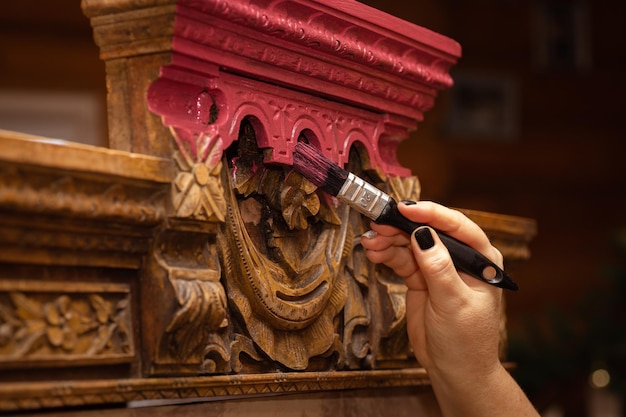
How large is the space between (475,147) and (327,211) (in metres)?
2.64

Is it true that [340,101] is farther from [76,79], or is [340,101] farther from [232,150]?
[76,79]

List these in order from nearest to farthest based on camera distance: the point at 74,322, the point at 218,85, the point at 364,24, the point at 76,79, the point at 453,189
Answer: the point at 74,322
the point at 218,85
the point at 364,24
the point at 76,79
the point at 453,189

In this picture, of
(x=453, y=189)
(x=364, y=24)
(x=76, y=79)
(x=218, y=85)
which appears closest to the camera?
(x=218, y=85)

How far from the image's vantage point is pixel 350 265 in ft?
3.53

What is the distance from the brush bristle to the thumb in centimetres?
10

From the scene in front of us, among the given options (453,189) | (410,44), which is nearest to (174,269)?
(410,44)

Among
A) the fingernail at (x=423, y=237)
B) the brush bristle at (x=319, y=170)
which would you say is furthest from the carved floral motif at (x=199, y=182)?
the fingernail at (x=423, y=237)

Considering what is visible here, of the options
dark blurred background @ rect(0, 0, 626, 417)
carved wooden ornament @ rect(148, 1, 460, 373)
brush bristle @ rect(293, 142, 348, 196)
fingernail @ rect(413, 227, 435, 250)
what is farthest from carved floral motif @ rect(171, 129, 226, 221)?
dark blurred background @ rect(0, 0, 626, 417)

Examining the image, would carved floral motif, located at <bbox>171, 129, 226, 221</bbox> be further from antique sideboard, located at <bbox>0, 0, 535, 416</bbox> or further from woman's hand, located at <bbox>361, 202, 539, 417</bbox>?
woman's hand, located at <bbox>361, 202, 539, 417</bbox>

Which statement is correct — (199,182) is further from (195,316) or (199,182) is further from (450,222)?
(450,222)

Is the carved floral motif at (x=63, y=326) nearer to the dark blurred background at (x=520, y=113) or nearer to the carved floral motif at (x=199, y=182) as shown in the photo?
the carved floral motif at (x=199, y=182)

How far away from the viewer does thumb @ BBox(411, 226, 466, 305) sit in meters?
0.99

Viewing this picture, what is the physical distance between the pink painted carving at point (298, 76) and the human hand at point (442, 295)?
0.10 metres

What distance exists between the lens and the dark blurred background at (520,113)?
3.24m
